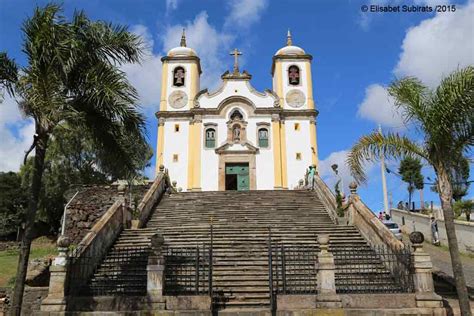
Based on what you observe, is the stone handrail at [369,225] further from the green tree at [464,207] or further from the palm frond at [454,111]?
the green tree at [464,207]

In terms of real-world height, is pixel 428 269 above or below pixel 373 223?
below

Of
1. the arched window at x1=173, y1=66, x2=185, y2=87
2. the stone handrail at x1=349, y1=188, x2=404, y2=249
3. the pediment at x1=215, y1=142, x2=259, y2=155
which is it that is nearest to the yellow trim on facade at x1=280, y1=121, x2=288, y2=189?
the pediment at x1=215, y1=142, x2=259, y2=155

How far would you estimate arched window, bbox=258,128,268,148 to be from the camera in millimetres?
→ 27641

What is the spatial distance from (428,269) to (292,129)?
19142mm

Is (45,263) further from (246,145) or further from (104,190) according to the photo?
(246,145)

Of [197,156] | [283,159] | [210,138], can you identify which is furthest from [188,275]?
[210,138]

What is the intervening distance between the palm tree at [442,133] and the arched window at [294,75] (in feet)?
67.7

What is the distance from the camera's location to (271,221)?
49.2 ft

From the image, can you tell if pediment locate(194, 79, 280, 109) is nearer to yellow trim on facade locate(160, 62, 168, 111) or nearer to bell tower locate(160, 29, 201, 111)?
bell tower locate(160, 29, 201, 111)

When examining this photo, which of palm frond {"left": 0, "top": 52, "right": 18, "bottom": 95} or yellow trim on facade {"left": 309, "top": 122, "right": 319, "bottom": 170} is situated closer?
palm frond {"left": 0, "top": 52, "right": 18, "bottom": 95}

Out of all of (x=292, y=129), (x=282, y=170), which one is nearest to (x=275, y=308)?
(x=282, y=170)

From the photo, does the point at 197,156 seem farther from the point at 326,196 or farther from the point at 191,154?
the point at 326,196

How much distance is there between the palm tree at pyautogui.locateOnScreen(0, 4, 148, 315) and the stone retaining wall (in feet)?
58.4

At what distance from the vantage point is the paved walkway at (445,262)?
14.7 metres
